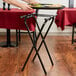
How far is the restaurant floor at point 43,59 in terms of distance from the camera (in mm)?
2977

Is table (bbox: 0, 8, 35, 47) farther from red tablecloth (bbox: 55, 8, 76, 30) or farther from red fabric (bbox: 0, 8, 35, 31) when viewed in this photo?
red tablecloth (bbox: 55, 8, 76, 30)

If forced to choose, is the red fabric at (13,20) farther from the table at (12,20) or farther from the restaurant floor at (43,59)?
the restaurant floor at (43,59)

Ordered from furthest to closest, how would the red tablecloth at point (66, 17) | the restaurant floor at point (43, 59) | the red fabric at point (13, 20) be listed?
the red tablecloth at point (66, 17)
the red fabric at point (13, 20)
the restaurant floor at point (43, 59)

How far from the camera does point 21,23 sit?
4.01 meters

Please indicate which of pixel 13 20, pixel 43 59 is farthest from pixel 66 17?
pixel 43 59

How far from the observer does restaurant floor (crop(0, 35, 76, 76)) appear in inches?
117

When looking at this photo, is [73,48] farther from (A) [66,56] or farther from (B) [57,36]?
(B) [57,36]

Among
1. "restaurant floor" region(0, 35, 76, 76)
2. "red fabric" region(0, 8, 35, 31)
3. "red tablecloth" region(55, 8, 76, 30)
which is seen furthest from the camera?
"red tablecloth" region(55, 8, 76, 30)

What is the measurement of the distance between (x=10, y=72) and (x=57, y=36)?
2810mm

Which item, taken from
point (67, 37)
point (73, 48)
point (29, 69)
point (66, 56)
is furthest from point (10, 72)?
point (67, 37)

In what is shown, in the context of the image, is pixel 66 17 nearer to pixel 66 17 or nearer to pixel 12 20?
pixel 66 17

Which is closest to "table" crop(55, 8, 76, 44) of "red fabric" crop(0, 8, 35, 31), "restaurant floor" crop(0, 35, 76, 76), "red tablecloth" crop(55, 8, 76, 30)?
"red tablecloth" crop(55, 8, 76, 30)

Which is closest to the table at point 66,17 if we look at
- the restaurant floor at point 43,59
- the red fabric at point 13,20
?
the restaurant floor at point 43,59

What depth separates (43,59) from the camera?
11.8 feet
